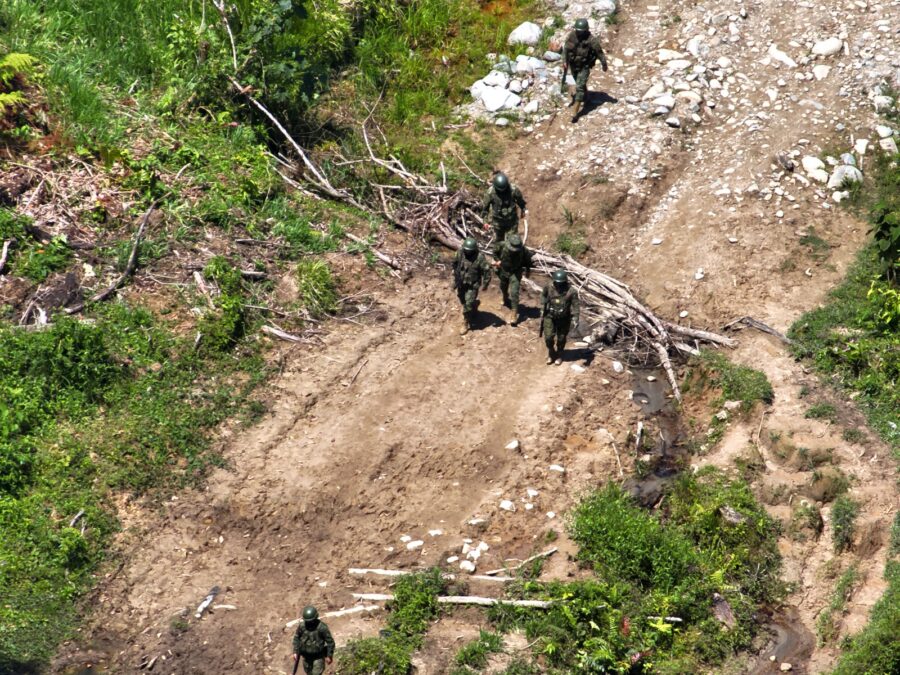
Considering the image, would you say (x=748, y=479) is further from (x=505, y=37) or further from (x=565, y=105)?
(x=505, y=37)

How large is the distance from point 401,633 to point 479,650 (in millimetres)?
822

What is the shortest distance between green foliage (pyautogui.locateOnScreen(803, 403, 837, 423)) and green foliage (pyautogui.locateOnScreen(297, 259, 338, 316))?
6572 millimetres

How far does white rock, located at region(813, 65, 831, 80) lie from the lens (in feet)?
61.1

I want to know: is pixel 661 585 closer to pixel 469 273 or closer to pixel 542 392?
pixel 542 392

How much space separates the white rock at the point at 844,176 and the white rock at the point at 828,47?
2.95 metres

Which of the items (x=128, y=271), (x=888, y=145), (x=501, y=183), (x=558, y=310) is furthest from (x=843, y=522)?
(x=128, y=271)

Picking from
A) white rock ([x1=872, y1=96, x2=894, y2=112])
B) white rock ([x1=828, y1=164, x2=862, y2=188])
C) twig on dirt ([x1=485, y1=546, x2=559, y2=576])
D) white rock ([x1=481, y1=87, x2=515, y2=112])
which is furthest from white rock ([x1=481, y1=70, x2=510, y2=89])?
twig on dirt ([x1=485, y1=546, x2=559, y2=576])

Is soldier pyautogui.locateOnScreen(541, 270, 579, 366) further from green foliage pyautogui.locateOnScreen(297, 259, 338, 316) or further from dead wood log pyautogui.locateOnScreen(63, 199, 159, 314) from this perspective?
dead wood log pyautogui.locateOnScreen(63, 199, 159, 314)

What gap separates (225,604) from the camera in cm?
1122

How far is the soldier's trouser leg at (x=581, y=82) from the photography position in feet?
59.5

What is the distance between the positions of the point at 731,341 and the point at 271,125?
839 cm

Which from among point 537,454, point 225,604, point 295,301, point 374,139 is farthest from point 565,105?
point 225,604

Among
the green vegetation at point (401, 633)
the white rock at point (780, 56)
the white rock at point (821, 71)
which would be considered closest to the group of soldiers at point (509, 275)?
the green vegetation at point (401, 633)

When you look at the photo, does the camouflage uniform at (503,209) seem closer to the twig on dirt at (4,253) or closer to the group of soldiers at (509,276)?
the group of soldiers at (509,276)
